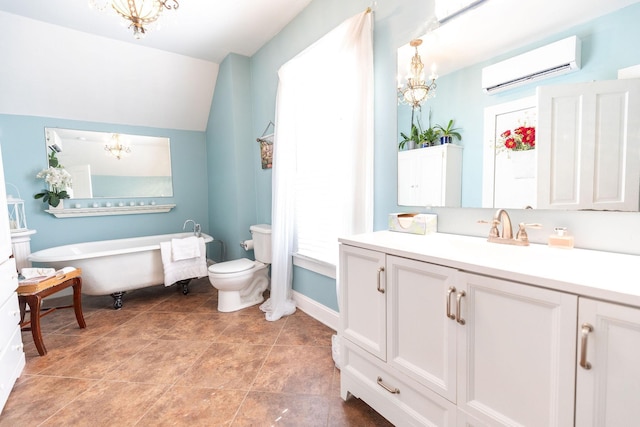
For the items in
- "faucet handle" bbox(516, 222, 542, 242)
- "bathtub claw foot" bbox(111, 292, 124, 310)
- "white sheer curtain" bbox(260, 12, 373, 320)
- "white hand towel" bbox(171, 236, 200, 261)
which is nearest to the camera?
"faucet handle" bbox(516, 222, 542, 242)

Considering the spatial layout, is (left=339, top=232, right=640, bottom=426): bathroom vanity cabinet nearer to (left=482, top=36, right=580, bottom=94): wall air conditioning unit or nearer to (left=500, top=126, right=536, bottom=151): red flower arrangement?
(left=500, top=126, right=536, bottom=151): red flower arrangement

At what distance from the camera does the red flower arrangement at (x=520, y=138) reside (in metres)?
1.26

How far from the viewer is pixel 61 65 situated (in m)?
3.02

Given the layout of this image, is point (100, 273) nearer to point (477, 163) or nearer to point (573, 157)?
point (477, 163)

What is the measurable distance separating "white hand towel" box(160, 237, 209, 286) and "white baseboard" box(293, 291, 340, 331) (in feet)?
3.98

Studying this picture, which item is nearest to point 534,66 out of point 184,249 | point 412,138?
point 412,138

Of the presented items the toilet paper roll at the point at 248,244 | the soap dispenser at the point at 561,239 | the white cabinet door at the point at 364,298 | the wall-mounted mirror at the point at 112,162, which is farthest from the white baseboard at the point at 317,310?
the wall-mounted mirror at the point at 112,162

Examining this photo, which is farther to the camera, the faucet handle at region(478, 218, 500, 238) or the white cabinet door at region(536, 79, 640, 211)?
the faucet handle at region(478, 218, 500, 238)

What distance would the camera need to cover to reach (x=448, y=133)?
157 centimetres

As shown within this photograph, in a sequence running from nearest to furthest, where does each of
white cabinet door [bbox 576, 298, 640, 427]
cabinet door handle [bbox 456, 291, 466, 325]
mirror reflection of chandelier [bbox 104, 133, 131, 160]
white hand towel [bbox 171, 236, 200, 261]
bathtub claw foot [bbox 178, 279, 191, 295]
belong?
white cabinet door [bbox 576, 298, 640, 427], cabinet door handle [bbox 456, 291, 466, 325], white hand towel [bbox 171, 236, 200, 261], bathtub claw foot [bbox 178, 279, 191, 295], mirror reflection of chandelier [bbox 104, 133, 131, 160]

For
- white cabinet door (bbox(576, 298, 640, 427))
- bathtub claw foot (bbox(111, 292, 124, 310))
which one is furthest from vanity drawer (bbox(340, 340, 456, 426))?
bathtub claw foot (bbox(111, 292, 124, 310))

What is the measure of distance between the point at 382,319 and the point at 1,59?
417cm

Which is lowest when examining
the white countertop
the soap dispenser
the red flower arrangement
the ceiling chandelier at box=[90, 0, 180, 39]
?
the white countertop

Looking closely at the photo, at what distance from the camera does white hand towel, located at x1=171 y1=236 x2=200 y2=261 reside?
3.13 m
